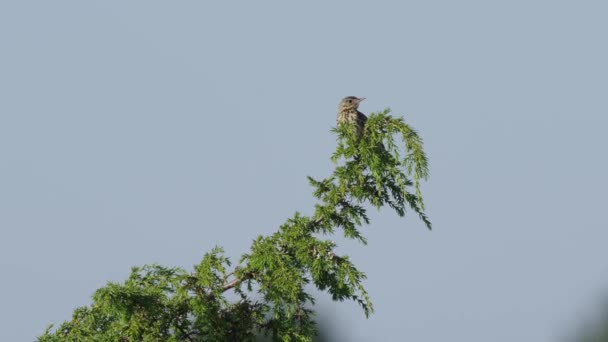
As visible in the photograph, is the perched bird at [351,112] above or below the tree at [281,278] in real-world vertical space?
above

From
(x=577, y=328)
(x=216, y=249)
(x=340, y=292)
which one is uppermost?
(x=577, y=328)

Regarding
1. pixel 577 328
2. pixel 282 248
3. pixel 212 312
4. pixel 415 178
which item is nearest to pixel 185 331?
pixel 212 312

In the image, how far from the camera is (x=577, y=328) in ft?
154

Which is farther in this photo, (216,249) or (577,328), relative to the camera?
(577,328)

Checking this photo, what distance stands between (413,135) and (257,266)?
1.53 meters

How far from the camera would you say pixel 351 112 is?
Result: 39.8 feet

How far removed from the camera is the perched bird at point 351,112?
11.6 metres

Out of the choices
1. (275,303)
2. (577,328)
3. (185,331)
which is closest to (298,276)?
(275,303)

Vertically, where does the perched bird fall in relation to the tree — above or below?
above

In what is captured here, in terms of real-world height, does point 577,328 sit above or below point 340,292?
above

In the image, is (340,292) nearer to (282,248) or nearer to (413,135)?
(282,248)

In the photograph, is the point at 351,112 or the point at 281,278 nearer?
the point at 281,278

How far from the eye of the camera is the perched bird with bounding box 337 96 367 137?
38.1ft

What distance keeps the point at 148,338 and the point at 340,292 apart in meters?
1.49
